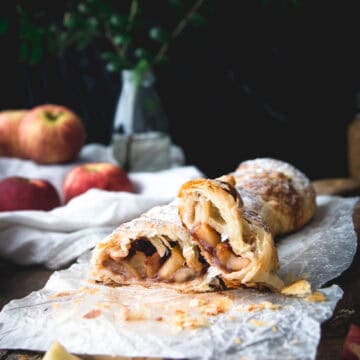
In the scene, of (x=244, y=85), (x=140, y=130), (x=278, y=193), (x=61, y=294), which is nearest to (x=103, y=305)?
(x=61, y=294)

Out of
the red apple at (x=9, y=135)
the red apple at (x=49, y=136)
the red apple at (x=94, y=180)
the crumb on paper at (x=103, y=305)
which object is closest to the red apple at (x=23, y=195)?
the red apple at (x=94, y=180)

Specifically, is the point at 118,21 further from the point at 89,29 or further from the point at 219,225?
the point at 219,225

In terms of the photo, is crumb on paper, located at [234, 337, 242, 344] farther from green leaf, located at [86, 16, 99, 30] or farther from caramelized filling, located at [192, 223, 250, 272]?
green leaf, located at [86, 16, 99, 30]

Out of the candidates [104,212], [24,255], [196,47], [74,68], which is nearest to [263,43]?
[196,47]

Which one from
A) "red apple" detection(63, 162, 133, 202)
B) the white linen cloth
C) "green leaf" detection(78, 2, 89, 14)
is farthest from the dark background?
the white linen cloth

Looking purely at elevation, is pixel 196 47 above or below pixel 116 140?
above

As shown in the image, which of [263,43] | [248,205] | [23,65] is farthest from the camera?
[263,43]

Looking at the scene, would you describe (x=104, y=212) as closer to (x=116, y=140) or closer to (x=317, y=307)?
(x=116, y=140)
